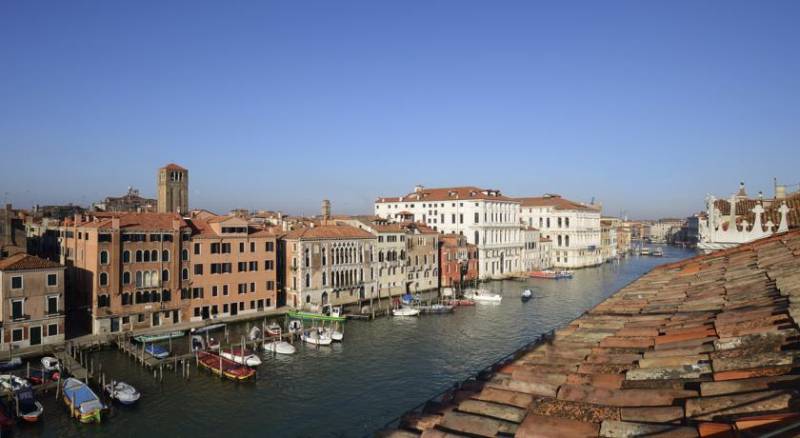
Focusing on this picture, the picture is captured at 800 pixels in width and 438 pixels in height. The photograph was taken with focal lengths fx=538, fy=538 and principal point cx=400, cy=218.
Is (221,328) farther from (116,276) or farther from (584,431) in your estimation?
(584,431)

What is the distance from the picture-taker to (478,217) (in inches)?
2899

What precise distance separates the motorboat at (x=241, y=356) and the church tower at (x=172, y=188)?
33.4 m

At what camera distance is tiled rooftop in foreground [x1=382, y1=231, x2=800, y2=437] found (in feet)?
14.5

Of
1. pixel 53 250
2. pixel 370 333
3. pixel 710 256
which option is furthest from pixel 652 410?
pixel 53 250

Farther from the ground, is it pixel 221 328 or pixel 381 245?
pixel 381 245

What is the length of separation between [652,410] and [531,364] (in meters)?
2.14

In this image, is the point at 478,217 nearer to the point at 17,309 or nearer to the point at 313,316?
the point at 313,316

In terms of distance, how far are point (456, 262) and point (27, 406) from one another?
159ft

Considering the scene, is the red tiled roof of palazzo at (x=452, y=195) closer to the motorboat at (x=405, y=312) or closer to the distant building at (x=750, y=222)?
the motorboat at (x=405, y=312)

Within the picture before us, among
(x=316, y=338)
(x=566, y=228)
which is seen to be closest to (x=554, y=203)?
(x=566, y=228)

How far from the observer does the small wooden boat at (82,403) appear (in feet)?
73.2

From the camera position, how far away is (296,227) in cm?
5253

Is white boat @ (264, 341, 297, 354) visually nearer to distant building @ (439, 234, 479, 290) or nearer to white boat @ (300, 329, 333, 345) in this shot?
white boat @ (300, 329, 333, 345)

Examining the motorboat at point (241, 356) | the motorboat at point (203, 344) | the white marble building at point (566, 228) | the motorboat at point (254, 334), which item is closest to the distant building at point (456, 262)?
the white marble building at point (566, 228)
